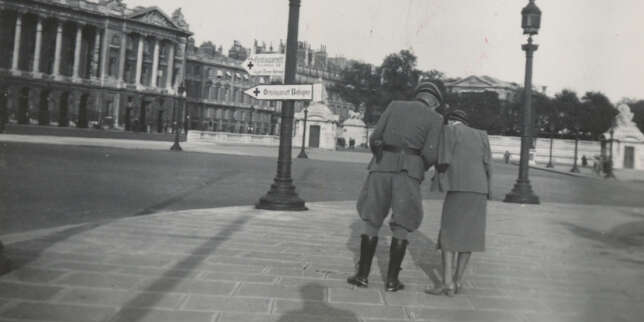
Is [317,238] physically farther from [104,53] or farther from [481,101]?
[481,101]

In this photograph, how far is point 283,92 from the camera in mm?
8812

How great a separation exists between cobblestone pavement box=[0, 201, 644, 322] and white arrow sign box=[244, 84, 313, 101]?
1918 mm

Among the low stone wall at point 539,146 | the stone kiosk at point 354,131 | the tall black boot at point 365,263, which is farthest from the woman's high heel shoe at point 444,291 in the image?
the stone kiosk at point 354,131

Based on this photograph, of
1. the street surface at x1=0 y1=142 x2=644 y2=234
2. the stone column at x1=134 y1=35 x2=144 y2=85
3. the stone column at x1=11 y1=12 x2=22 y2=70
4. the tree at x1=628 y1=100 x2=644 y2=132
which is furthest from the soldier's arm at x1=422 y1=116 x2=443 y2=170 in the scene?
the stone column at x1=134 y1=35 x2=144 y2=85

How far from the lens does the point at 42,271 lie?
14.8 ft

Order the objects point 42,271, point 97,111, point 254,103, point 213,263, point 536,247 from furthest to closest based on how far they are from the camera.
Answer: point 254,103 < point 97,111 < point 536,247 < point 213,263 < point 42,271

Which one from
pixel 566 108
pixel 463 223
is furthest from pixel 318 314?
pixel 566 108

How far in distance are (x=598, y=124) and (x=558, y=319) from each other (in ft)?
269

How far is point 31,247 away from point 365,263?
3.25 metres

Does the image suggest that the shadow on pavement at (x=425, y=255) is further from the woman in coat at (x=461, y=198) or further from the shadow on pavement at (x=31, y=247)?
the shadow on pavement at (x=31, y=247)

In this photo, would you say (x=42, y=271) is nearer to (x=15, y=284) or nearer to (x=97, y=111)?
(x=15, y=284)

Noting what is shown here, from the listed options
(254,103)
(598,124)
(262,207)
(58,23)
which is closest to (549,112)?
(598,124)

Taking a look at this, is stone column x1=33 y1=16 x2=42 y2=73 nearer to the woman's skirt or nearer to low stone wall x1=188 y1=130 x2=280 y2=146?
low stone wall x1=188 y1=130 x2=280 y2=146

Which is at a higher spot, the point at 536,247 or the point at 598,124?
the point at 598,124
